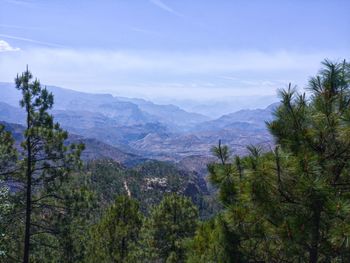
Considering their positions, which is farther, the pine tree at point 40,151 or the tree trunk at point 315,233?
the pine tree at point 40,151

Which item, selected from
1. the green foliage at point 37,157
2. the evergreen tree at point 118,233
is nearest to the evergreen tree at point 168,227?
the evergreen tree at point 118,233

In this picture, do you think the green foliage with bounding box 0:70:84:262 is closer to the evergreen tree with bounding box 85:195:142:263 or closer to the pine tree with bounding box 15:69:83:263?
the pine tree with bounding box 15:69:83:263

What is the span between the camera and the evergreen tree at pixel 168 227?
30.2m

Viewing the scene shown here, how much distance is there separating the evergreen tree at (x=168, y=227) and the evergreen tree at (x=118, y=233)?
1.26 meters

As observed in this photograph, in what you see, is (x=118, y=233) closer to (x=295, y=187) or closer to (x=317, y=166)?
(x=295, y=187)

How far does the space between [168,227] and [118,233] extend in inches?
164

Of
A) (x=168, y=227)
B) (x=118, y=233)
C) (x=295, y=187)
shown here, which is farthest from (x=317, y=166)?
(x=168, y=227)

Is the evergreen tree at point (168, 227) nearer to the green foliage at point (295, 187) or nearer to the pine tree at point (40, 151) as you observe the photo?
the pine tree at point (40, 151)

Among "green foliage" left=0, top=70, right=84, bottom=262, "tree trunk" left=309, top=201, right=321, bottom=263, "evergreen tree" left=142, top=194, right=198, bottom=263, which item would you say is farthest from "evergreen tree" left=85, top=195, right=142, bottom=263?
"tree trunk" left=309, top=201, right=321, bottom=263

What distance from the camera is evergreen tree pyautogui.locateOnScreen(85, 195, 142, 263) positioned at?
28938mm

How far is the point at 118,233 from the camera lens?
28.9m

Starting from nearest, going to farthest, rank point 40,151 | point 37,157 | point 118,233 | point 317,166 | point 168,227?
point 317,166 → point 40,151 → point 37,157 → point 118,233 → point 168,227

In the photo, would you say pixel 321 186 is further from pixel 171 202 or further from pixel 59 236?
pixel 171 202

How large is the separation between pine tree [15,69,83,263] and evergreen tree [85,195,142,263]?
9516mm
